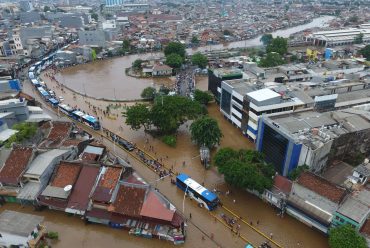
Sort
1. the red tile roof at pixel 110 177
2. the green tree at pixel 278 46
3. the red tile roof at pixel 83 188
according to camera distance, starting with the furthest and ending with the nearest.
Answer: the green tree at pixel 278 46
the red tile roof at pixel 110 177
the red tile roof at pixel 83 188

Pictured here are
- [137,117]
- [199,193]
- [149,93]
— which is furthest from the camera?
[149,93]

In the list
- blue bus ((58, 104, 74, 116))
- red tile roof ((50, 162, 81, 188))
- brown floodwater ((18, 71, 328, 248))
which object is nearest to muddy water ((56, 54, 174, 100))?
blue bus ((58, 104, 74, 116))

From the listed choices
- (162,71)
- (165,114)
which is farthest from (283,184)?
(162,71)

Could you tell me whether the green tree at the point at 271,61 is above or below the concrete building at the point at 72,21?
below

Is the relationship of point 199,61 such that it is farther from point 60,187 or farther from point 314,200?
point 314,200

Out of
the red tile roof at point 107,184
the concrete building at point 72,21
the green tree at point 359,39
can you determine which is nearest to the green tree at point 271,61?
the green tree at point 359,39

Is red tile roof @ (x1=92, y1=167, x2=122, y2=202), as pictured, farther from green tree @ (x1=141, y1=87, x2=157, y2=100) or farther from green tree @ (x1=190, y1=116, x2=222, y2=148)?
green tree @ (x1=141, y1=87, x2=157, y2=100)

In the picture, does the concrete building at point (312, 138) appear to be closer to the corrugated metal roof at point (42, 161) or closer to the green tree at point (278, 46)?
the corrugated metal roof at point (42, 161)
